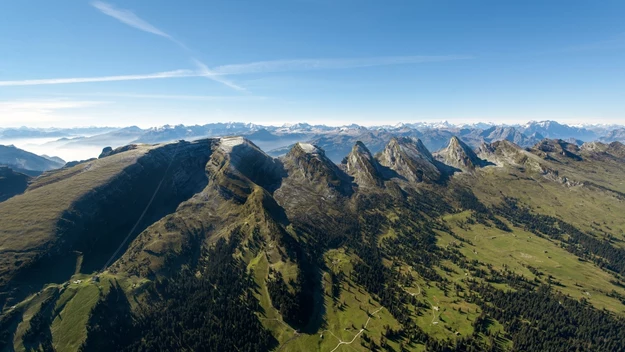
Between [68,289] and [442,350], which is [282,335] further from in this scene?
[68,289]

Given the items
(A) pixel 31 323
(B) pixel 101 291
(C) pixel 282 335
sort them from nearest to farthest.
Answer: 1. (A) pixel 31 323
2. (C) pixel 282 335
3. (B) pixel 101 291

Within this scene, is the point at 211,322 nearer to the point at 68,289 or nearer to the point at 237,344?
the point at 237,344

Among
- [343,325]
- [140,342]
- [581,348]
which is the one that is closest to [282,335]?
[343,325]

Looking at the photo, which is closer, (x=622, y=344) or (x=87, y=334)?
(x=87, y=334)

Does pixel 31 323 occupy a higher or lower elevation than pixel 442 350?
Result: higher

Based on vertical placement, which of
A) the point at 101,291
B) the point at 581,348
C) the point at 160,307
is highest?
the point at 101,291

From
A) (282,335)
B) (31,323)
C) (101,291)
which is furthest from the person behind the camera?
(101,291)

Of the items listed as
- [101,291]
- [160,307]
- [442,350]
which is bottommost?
[442,350]

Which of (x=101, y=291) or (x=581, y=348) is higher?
(x=101, y=291)

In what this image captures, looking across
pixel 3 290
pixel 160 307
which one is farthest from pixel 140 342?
pixel 3 290
